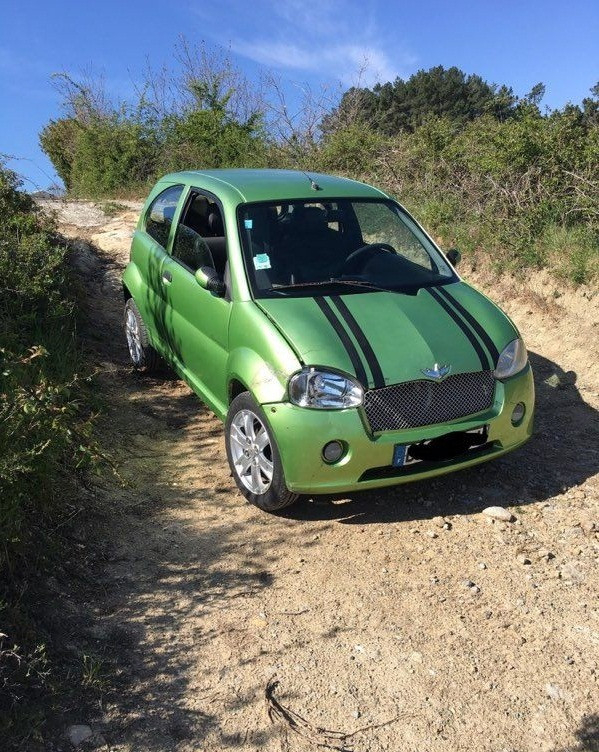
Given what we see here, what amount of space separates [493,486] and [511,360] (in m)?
0.87

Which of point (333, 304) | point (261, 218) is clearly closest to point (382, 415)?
point (333, 304)

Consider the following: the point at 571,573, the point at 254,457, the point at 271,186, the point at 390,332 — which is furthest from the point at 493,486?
the point at 271,186

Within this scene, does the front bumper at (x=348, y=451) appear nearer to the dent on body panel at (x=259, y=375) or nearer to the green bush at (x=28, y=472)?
the dent on body panel at (x=259, y=375)

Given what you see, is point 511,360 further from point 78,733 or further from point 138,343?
point 138,343

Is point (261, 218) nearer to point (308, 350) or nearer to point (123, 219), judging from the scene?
point (308, 350)

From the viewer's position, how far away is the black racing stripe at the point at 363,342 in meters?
3.74

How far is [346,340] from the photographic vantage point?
3889 mm

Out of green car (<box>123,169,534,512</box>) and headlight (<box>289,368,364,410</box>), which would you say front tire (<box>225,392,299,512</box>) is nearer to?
green car (<box>123,169,534,512</box>)

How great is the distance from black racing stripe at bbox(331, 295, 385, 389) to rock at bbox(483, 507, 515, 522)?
1.12m

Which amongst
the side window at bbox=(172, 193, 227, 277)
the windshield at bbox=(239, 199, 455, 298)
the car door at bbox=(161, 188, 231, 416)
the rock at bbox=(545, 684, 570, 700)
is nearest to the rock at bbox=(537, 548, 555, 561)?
the rock at bbox=(545, 684, 570, 700)

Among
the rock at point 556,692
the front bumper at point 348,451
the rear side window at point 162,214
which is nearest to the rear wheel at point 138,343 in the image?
the rear side window at point 162,214

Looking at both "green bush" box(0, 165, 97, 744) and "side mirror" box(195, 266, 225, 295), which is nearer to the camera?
"green bush" box(0, 165, 97, 744)

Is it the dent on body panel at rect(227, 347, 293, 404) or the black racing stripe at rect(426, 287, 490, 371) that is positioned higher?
the black racing stripe at rect(426, 287, 490, 371)

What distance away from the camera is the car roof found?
190 inches
